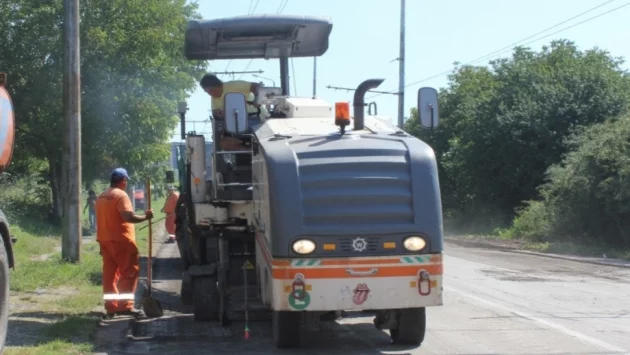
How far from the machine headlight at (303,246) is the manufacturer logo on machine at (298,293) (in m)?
0.22

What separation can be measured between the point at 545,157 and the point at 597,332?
103 feet

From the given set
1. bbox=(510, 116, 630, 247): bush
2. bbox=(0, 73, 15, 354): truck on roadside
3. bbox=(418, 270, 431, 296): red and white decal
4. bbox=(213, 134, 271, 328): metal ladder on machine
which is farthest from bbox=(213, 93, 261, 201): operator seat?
bbox=(510, 116, 630, 247): bush

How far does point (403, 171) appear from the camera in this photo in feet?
29.6

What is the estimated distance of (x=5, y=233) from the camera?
8203 mm

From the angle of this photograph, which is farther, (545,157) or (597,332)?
(545,157)

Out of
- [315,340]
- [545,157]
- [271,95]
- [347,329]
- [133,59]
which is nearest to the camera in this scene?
[315,340]

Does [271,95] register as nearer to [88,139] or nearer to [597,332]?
[597,332]

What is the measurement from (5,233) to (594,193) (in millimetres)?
24974

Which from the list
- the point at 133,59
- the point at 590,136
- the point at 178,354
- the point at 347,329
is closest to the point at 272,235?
the point at 178,354

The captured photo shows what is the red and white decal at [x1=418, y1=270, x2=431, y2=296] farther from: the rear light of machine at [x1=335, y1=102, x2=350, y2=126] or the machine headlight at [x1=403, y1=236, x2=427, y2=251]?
the rear light of machine at [x1=335, y1=102, x2=350, y2=126]

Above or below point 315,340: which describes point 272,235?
above

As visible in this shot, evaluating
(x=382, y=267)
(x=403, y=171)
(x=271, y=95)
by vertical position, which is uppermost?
(x=271, y=95)

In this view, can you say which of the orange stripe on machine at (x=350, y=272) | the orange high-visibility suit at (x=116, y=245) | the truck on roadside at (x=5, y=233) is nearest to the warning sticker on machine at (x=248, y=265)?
the orange high-visibility suit at (x=116, y=245)

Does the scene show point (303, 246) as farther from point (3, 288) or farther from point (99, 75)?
point (99, 75)
